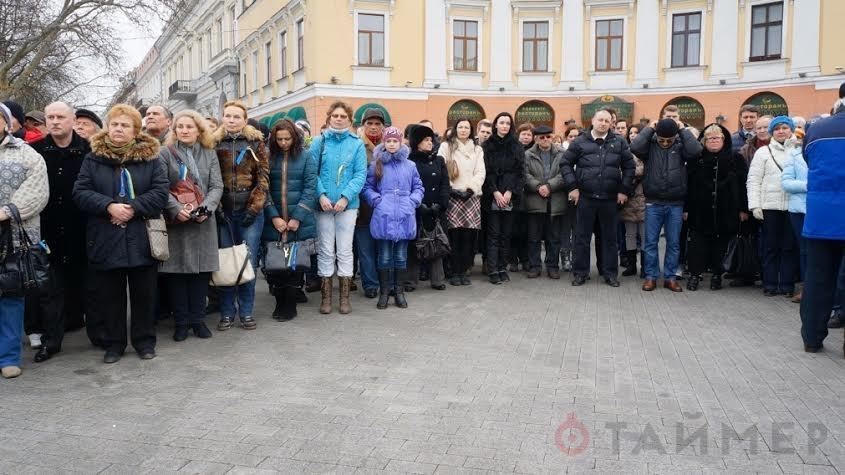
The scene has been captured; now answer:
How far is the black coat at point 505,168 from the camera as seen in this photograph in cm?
898

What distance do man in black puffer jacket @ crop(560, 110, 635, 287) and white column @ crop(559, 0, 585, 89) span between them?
66.0ft

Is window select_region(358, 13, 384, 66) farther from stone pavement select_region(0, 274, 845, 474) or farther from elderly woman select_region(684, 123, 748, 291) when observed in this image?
stone pavement select_region(0, 274, 845, 474)

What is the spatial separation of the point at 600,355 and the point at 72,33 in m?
22.8

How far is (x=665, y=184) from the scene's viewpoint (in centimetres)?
848

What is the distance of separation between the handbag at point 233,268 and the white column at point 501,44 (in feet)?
75.8

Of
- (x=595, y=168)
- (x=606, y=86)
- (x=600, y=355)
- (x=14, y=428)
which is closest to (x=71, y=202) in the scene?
(x=14, y=428)

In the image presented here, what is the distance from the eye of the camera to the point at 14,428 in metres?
4.14

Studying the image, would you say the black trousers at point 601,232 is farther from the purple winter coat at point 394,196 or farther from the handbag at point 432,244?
the purple winter coat at point 394,196

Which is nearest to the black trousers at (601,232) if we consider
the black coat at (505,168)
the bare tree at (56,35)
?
the black coat at (505,168)

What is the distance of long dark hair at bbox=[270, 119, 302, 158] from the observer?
6.75 meters

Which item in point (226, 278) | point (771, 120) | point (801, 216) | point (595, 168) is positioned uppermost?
point (771, 120)

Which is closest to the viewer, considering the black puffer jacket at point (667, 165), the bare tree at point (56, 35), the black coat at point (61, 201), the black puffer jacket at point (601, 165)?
the black coat at point (61, 201)

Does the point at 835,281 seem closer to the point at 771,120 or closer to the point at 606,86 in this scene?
the point at 771,120

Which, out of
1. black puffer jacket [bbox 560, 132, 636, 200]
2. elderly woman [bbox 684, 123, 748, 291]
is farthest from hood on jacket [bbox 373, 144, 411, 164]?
elderly woman [bbox 684, 123, 748, 291]
